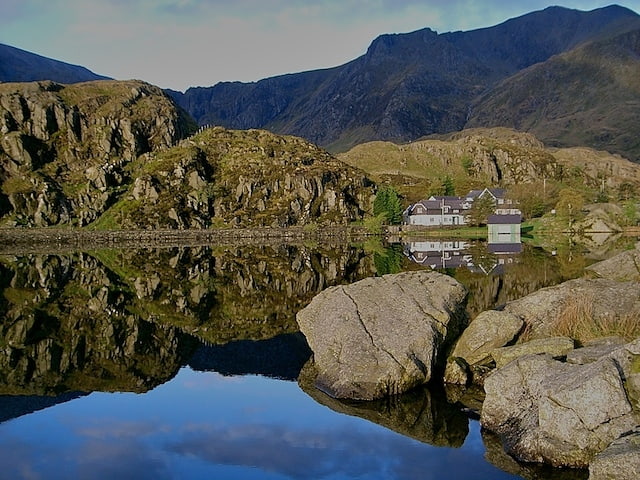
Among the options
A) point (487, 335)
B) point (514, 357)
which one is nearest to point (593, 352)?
point (514, 357)

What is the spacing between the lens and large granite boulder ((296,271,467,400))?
974 inches

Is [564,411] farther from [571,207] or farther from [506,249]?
[571,207]

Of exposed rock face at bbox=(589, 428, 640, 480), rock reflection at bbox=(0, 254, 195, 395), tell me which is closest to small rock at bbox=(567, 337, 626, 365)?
exposed rock face at bbox=(589, 428, 640, 480)

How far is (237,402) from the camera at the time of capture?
26609 millimetres

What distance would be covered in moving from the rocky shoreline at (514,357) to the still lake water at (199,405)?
2.66 ft

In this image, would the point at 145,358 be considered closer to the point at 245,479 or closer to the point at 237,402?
the point at 237,402

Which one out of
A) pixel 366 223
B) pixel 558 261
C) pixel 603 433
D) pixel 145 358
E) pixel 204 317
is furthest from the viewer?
pixel 366 223

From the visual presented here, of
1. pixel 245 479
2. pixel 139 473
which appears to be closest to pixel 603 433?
pixel 245 479

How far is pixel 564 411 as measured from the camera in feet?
56.5

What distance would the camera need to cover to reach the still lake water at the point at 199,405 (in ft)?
64.1

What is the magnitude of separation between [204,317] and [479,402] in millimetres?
26403

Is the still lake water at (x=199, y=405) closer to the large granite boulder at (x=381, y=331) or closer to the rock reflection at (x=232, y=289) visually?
the rock reflection at (x=232, y=289)

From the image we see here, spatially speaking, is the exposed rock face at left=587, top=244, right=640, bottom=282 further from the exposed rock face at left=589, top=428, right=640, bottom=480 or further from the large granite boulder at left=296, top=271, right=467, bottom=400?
the exposed rock face at left=589, top=428, right=640, bottom=480

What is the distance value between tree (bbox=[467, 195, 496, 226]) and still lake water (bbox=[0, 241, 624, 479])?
13011cm
